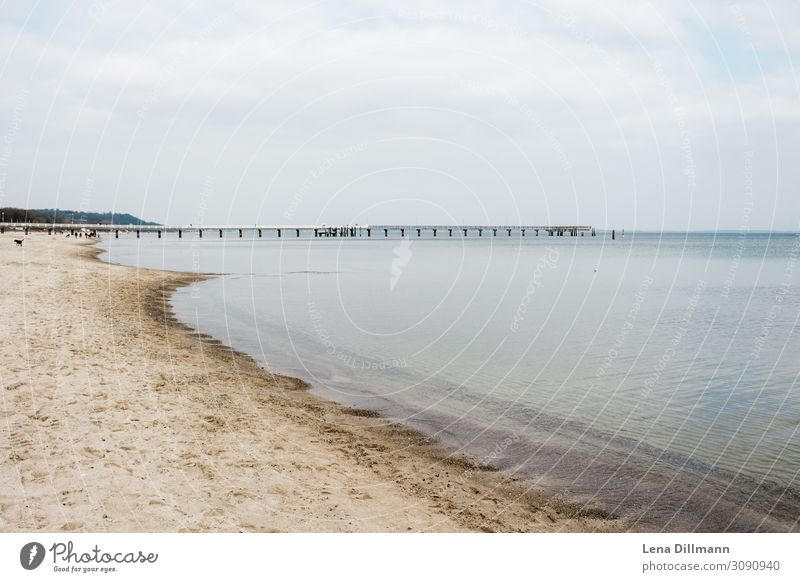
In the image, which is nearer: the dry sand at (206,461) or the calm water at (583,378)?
the dry sand at (206,461)

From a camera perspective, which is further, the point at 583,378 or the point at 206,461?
the point at 583,378

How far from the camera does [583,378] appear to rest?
63.7ft

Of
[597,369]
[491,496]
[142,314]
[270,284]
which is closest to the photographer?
[491,496]

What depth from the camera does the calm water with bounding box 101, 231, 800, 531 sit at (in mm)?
11297

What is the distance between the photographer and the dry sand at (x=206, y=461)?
8.15 m

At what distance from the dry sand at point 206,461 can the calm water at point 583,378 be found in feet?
4.75

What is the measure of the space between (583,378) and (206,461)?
13.5 meters

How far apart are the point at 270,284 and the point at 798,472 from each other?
4265 centimetres

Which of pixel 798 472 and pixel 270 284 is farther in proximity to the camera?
pixel 270 284

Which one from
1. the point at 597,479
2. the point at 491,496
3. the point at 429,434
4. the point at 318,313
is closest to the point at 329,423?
the point at 429,434
